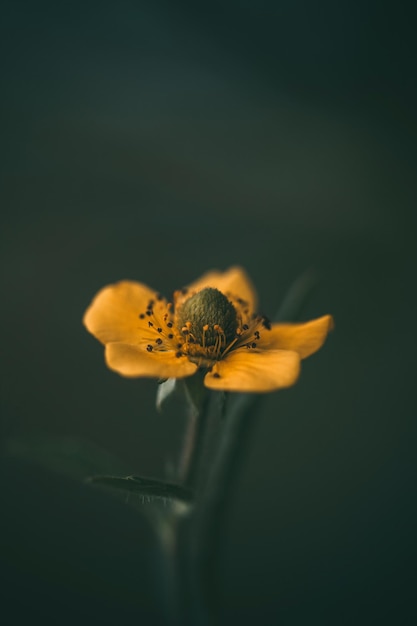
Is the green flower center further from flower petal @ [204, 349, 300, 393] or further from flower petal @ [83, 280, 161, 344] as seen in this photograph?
flower petal @ [83, 280, 161, 344]

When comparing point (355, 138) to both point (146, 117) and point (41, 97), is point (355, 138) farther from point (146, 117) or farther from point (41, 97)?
point (41, 97)

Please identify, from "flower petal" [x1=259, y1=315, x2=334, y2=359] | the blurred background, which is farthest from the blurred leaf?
the blurred background

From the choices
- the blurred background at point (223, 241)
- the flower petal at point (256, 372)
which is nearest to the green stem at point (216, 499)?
the flower petal at point (256, 372)

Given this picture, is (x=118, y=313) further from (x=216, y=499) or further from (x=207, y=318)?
(x=216, y=499)

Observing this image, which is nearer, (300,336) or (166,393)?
(166,393)

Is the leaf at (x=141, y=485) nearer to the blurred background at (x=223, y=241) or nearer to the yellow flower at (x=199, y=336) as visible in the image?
the yellow flower at (x=199, y=336)

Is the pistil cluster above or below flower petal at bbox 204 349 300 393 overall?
above

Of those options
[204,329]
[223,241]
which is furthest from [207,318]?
[223,241]
